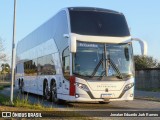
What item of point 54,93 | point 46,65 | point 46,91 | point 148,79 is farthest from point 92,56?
point 148,79

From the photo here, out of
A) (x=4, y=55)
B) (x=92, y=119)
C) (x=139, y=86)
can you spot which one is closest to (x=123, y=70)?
(x=92, y=119)

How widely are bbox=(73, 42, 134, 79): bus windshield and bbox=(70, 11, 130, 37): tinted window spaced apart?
1.94ft

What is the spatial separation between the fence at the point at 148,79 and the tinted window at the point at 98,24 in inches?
924

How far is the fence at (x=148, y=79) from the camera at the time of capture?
134ft

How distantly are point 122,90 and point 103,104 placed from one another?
2.78 metres

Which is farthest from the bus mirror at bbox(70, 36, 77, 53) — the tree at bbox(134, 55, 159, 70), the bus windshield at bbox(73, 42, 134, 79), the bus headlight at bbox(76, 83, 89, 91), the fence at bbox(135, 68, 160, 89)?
the tree at bbox(134, 55, 159, 70)

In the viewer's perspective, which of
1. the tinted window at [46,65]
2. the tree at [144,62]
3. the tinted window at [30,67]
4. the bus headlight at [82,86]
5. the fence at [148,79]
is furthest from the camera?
the tree at [144,62]

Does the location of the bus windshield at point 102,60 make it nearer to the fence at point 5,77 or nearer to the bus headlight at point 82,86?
the bus headlight at point 82,86

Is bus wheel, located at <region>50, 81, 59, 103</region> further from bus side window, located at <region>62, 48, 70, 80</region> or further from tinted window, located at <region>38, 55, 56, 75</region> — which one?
bus side window, located at <region>62, 48, 70, 80</region>

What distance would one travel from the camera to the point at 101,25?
1755 cm

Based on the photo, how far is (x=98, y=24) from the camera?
57.5 ft

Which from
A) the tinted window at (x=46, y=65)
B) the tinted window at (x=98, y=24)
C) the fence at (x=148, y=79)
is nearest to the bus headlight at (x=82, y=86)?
the tinted window at (x=98, y=24)

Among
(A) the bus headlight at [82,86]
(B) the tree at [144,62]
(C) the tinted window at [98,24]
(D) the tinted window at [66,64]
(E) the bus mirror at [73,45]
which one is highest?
(B) the tree at [144,62]

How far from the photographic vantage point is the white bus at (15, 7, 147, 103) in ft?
54.6
